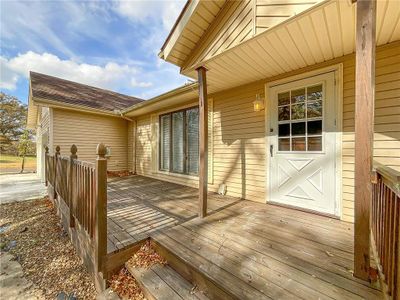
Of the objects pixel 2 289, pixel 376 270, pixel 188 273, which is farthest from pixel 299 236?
pixel 2 289

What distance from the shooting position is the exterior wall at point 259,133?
233cm

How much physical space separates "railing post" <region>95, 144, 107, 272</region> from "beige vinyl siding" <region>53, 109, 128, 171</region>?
5643mm

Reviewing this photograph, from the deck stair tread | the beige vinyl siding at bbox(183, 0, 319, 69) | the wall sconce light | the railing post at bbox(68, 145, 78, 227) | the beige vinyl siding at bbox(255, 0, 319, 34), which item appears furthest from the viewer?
the wall sconce light

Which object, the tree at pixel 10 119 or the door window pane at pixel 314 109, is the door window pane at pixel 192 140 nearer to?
the door window pane at pixel 314 109

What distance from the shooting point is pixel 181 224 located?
266cm

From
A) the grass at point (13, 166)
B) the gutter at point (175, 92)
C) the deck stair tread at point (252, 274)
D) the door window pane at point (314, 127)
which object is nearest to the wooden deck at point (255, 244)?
the deck stair tread at point (252, 274)

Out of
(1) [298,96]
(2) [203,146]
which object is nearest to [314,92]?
(1) [298,96]

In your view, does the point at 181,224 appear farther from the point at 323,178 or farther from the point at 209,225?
the point at 323,178

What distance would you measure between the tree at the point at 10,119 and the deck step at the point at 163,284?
2509cm

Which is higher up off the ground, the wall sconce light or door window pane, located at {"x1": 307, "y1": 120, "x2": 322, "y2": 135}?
the wall sconce light

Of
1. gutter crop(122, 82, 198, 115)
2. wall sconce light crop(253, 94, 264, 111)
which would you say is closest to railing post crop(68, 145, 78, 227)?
gutter crop(122, 82, 198, 115)

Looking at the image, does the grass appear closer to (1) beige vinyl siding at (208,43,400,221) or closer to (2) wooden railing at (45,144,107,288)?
(2) wooden railing at (45,144,107,288)

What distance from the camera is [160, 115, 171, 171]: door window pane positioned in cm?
604

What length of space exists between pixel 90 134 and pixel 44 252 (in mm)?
5008
